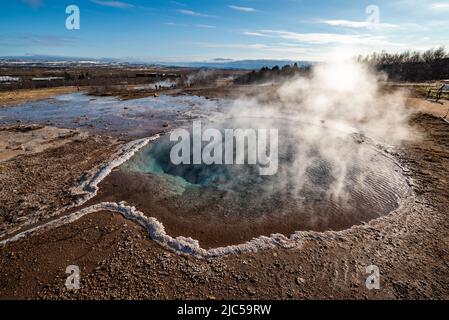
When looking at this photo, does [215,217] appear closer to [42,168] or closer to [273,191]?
[273,191]

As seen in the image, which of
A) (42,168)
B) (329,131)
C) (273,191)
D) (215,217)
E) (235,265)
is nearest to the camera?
(235,265)

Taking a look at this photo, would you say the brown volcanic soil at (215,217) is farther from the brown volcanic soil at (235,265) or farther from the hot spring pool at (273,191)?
the brown volcanic soil at (235,265)

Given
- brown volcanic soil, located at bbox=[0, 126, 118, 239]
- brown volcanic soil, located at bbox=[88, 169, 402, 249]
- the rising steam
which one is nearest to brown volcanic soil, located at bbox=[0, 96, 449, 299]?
brown volcanic soil, located at bbox=[88, 169, 402, 249]

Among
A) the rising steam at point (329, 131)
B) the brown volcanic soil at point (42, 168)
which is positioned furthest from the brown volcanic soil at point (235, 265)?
the rising steam at point (329, 131)

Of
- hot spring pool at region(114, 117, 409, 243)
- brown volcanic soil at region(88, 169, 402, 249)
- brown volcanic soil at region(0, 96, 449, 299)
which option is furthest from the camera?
hot spring pool at region(114, 117, 409, 243)

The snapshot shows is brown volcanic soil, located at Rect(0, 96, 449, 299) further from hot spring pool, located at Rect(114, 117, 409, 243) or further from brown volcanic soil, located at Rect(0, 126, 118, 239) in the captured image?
brown volcanic soil, located at Rect(0, 126, 118, 239)

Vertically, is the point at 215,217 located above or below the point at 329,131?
below

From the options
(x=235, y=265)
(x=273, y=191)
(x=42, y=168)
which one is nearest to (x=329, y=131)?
(x=273, y=191)

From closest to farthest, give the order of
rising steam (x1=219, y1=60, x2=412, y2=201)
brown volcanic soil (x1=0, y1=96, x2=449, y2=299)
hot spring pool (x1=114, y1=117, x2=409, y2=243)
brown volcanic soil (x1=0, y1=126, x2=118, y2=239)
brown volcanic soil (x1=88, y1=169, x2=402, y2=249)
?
brown volcanic soil (x1=0, y1=96, x2=449, y2=299), brown volcanic soil (x1=88, y1=169, x2=402, y2=249), hot spring pool (x1=114, y1=117, x2=409, y2=243), brown volcanic soil (x1=0, y1=126, x2=118, y2=239), rising steam (x1=219, y1=60, x2=412, y2=201)
